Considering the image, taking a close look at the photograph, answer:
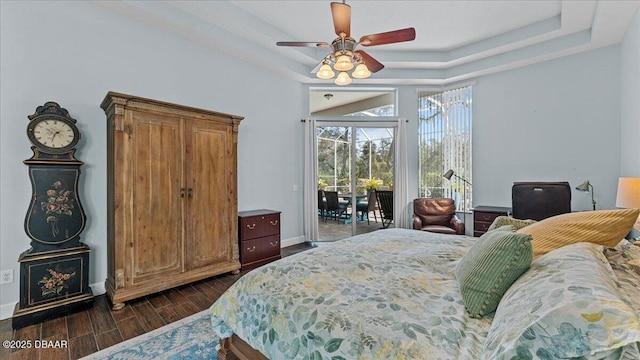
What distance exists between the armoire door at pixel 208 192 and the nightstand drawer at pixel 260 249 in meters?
0.29

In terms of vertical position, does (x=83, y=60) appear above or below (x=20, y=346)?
above

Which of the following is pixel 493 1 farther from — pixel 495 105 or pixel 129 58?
pixel 129 58

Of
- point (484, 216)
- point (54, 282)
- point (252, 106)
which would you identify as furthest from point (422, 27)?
point (54, 282)

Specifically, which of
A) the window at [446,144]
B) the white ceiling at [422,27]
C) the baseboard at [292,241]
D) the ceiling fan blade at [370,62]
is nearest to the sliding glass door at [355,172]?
A: the baseboard at [292,241]

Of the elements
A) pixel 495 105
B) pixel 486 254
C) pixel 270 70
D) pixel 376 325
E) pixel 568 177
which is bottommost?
pixel 376 325

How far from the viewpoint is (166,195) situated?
3.07m

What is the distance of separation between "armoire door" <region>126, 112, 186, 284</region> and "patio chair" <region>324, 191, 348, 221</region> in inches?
117

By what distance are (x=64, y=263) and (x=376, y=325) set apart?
288cm

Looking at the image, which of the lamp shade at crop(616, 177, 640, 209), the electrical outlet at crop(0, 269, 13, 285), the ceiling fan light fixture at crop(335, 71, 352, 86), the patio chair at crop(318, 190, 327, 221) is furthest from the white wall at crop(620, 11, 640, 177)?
the electrical outlet at crop(0, 269, 13, 285)

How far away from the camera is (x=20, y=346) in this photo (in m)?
→ 2.08

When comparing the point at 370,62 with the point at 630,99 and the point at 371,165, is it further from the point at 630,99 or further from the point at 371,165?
the point at 630,99

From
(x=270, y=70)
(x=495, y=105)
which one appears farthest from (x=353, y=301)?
(x=495, y=105)

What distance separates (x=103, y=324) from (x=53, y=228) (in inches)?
37.7

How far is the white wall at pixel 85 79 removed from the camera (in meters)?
2.57
